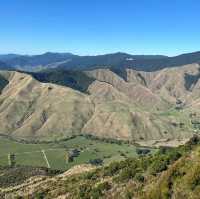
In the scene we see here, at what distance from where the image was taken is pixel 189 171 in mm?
87000

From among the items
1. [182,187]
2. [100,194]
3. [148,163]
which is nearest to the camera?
[182,187]

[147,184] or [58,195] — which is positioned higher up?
[147,184]

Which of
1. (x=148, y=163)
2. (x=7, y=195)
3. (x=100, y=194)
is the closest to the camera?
(x=100, y=194)

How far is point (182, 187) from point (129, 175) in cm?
3771

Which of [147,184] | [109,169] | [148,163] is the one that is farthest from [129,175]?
[109,169]

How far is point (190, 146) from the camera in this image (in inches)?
5512

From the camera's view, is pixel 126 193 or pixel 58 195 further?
pixel 58 195

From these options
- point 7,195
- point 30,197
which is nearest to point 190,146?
point 30,197

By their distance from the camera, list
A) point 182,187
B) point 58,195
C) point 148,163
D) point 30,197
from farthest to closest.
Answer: point 30,197
point 58,195
point 148,163
point 182,187

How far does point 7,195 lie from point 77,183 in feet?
116

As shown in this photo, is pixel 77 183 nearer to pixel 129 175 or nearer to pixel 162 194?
pixel 129 175

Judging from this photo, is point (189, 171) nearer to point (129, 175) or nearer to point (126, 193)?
point (126, 193)

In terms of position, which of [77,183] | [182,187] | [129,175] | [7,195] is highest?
[182,187]

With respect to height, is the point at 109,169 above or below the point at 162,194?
below
